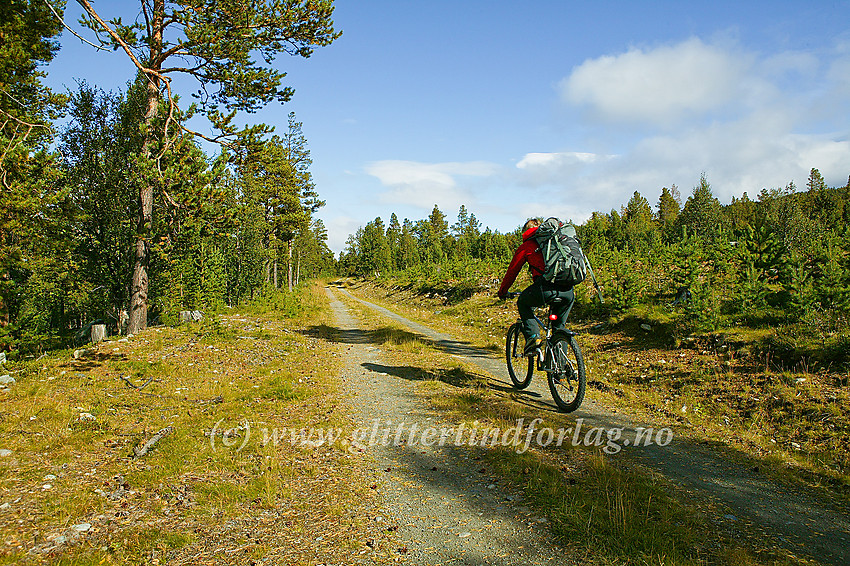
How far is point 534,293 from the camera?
617 centimetres

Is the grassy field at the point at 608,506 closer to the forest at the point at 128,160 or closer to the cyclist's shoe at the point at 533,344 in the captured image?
the cyclist's shoe at the point at 533,344

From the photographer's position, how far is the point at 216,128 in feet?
36.7

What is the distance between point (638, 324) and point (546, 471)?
24.3 ft

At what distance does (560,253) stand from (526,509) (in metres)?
3.31

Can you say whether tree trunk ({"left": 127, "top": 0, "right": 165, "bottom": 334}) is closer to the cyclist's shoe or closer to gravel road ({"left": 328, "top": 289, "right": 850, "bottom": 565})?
the cyclist's shoe

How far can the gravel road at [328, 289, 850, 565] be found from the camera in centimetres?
277

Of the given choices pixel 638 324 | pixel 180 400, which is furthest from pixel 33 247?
pixel 638 324

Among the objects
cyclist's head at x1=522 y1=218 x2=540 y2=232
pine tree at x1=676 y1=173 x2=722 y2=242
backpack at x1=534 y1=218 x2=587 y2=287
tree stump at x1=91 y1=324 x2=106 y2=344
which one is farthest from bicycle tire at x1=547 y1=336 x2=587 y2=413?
pine tree at x1=676 y1=173 x2=722 y2=242

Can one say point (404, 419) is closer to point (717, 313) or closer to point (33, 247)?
point (717, 313)

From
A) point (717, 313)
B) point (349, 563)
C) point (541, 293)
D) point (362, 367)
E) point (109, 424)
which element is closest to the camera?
point (349, 563)

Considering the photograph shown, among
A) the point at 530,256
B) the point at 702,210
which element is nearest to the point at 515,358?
→ the point at 530,256

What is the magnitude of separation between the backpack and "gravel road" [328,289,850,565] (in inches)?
76.3

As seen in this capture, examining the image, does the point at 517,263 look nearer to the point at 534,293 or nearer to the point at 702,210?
the point at 534,293

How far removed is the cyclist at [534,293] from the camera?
5.96 m
